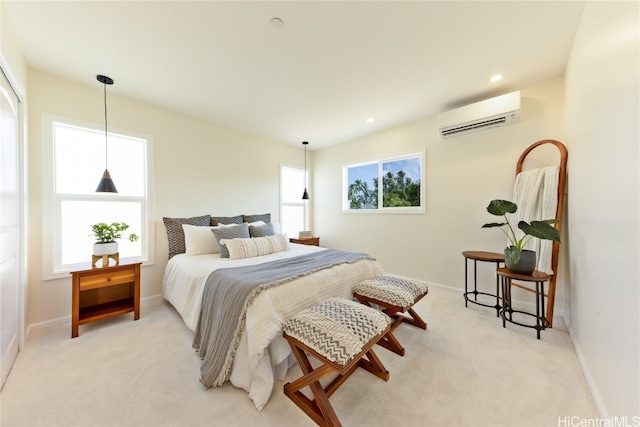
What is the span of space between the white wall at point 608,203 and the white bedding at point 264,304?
1577 mm

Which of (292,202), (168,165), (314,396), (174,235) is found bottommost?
(314,396)

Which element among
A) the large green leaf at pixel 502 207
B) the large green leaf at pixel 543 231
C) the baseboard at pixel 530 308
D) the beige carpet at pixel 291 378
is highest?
the large green leaf at pixel 502 207

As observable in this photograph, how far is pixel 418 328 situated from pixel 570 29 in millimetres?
2805

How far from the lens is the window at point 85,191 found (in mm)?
2318

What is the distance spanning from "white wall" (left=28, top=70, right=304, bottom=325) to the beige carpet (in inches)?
28.4

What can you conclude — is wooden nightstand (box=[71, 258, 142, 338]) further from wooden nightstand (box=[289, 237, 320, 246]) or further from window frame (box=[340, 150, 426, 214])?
window frame (box=[340, 150, 426, 214])

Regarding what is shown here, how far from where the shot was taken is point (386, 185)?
4047mm

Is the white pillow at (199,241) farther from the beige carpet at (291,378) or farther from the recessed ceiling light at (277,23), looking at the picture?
the recessed ceiling light at (277,23)

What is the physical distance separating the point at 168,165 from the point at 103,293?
64.9 inches

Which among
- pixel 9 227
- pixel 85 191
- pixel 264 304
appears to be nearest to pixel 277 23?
pixel 264 304

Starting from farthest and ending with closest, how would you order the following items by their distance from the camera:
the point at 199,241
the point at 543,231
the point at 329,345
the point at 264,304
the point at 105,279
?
1. the point at 199,241
2. the point at 105,279
3. the point at 543,231
4. the point at 264,304
5. the point at 329,345

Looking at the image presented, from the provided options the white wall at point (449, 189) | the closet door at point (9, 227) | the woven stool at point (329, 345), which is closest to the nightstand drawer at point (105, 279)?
the closet door at point (9, 227)

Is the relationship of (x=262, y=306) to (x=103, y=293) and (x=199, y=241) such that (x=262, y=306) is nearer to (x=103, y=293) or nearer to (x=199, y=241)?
(x=199, y=241)

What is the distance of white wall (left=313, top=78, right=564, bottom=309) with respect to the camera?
104 inches
